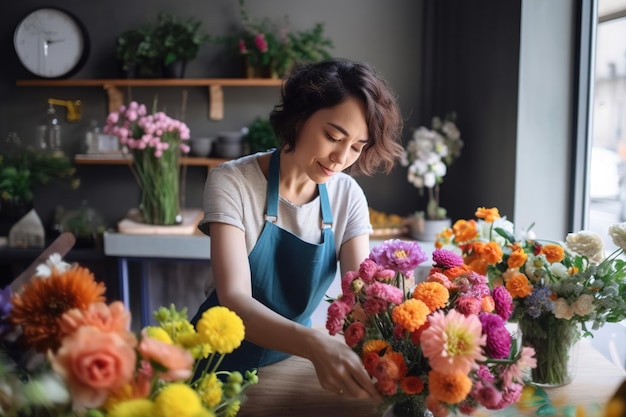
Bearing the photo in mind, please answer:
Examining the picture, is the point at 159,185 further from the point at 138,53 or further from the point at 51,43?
the point at 51,43

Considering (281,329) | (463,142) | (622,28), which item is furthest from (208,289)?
(463,142)

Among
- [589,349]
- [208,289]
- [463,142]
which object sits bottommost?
[589,349]

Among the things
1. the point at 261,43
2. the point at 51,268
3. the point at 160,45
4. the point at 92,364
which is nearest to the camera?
the point at 92,364

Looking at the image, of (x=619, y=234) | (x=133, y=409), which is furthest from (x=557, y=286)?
(x=133, y=409)

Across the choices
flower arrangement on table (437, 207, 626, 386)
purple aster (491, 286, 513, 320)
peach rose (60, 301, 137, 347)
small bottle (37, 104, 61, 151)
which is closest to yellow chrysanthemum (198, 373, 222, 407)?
peach rose (60, 301, 137, 347)

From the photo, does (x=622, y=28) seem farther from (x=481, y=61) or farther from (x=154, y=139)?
(x=154, y=139)

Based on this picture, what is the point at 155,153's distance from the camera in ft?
9.40

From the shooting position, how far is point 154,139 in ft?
9.36

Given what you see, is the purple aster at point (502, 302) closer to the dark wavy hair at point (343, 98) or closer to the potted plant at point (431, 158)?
the dark wavy hair at point (343, 98)

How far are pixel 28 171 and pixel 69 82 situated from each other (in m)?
0.51

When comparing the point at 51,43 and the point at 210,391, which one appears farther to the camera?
the point at 51,43

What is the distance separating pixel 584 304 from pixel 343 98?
59cm

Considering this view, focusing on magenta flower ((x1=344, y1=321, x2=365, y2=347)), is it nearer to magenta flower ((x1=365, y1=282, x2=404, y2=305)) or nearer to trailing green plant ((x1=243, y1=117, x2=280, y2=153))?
magenta flower ((x1=365, y1=282, x2=404, y2=305))

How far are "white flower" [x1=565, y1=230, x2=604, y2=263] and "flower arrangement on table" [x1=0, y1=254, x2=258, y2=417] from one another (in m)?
0.76
